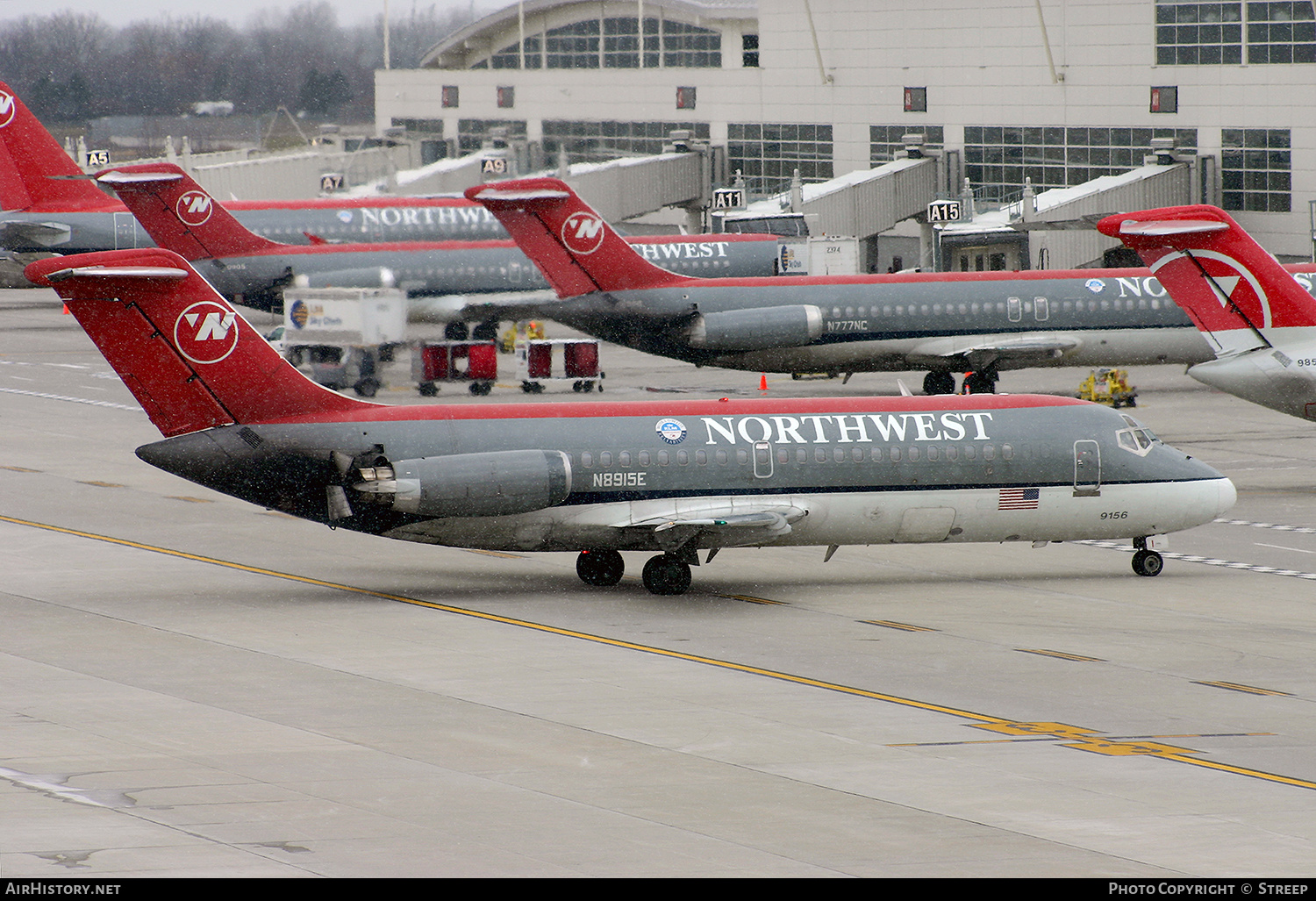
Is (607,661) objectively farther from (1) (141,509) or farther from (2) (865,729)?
(1) (141,509)

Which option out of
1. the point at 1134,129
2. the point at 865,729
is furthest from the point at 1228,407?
the point at 865,729

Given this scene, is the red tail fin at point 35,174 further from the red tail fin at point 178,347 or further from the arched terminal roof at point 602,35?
the red tail fin at point 178,347

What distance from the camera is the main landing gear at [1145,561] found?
34719 mm

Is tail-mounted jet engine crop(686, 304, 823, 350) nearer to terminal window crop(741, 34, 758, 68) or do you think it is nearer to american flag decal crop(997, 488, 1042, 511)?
american flag decal crop(997, 488, 1042, 511)

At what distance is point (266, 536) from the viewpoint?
38.5 meters

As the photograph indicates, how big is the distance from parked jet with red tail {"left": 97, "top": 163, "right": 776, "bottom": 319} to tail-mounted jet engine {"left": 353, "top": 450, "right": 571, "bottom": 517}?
1370 inches

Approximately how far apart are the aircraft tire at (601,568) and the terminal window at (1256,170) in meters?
52.1

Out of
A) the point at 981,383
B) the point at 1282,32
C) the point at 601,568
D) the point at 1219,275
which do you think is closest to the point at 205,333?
the point at 601,568

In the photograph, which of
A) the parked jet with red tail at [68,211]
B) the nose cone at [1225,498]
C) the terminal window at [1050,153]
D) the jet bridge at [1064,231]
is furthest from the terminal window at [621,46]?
the nose cone at [1225,498]

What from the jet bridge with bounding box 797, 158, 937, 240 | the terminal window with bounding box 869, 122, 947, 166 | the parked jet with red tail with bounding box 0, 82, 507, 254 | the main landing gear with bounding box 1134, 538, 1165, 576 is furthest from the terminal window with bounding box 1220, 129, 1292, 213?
the main landing gear with bounding box 1134, 538, 1165, 576

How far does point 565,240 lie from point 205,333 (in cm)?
2409

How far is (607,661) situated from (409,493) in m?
5.37

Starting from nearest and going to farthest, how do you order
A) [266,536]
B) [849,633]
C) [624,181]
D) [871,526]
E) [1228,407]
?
[849,633], [871,526], [266,536], [1228,407], [624,181]

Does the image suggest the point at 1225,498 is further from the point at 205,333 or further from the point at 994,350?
the point at 994,350
